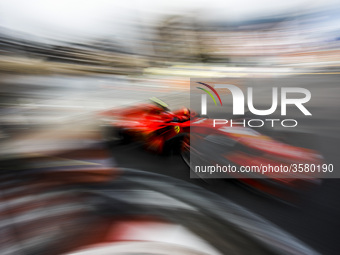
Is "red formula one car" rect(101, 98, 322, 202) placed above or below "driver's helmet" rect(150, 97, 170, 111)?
below

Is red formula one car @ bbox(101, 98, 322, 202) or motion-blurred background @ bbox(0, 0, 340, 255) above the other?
motion-blurred background @ bbox(0, 0, 340, 255)

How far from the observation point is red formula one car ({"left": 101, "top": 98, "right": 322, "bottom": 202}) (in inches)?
42.1

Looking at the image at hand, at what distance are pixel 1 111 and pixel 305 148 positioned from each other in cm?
134

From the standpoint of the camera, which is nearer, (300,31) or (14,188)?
(14,188)

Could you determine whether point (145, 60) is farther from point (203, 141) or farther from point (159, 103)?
point (203, 141)

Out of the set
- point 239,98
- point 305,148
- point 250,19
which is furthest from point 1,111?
point 305,148

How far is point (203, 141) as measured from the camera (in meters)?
1.11

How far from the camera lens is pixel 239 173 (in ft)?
3.53

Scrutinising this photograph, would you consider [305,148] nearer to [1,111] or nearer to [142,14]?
[142,14]

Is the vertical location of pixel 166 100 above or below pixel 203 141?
above

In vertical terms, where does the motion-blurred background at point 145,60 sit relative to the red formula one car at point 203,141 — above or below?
above

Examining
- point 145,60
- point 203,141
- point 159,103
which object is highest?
point 145,60

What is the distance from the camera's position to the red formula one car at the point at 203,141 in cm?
107

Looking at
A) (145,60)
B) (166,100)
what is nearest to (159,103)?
(166,100)
